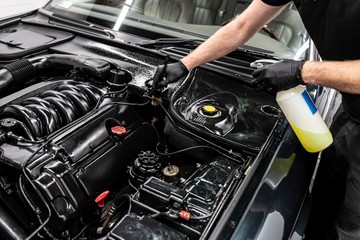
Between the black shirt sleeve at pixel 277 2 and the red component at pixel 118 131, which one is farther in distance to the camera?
the black shirt sleeve at pixel 277 2

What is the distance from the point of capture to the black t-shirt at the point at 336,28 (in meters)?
1.28

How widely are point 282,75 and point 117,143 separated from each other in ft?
2.07

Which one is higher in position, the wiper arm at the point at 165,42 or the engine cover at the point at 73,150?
the wiper arm at the point at 165,42

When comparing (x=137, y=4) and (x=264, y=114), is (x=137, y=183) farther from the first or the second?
(x=137, y=4)

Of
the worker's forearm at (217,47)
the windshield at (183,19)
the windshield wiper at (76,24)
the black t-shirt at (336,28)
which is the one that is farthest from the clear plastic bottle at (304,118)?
the windshield wiper at (76,24)

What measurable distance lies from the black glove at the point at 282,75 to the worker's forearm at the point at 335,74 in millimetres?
23

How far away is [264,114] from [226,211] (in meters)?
0.55

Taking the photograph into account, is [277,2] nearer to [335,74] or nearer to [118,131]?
[335,74]

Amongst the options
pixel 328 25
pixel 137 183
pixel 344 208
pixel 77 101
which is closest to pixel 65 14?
pixel 77 101

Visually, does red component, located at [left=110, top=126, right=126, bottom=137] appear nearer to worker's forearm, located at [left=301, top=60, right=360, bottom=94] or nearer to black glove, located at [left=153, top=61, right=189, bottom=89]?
black glove, located at [left=153, top=61, right=189, bottom=89]

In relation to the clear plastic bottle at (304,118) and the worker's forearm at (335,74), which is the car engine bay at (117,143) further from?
the worker's forearm at (335,74)

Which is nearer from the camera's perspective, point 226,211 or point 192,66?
point 226,211

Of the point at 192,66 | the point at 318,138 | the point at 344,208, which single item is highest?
the point at 192,66

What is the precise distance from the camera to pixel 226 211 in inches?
40.3
